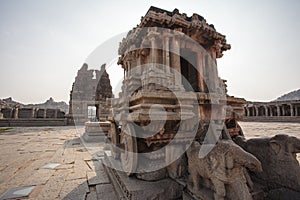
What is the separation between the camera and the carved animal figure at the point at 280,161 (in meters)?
1.92

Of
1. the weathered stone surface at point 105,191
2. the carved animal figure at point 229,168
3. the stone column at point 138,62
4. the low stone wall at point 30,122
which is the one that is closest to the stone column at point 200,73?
the stone column at point 138,62

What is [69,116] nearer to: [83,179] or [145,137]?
[83,179]

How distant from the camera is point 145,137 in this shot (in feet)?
8.36

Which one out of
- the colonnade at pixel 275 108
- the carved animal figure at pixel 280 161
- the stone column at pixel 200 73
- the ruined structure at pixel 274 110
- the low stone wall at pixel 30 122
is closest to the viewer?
the carved animal figure at pixel 280 161

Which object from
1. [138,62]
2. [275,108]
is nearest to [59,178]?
[138,62]

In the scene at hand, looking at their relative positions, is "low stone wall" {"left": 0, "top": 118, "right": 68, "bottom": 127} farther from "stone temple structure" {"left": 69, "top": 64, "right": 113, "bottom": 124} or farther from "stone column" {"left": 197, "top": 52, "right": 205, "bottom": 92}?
"stone column" {"left": 197, "top": 52, "right": 205, "bottom": 92}

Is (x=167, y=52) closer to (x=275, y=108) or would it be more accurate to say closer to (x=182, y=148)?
(x=182, y=148)

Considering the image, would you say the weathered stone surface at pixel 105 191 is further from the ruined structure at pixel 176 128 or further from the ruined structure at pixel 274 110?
the ruined structure at pixel 274 110

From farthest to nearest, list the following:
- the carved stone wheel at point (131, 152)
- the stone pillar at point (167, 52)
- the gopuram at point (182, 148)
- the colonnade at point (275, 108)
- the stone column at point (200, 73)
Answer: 1. the colonnade at point (275, 108)
2. the stone column at point (200, 73)
3. the stone pillar at point (167, 52)
4. the carved stone wheel at point (131, 152)
5. the gopuram at point (182, 148)

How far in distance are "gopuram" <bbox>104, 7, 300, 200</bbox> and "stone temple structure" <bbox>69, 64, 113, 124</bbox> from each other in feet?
65.2

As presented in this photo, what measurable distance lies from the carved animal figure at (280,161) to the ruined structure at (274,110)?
2641cm

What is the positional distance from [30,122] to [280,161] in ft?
80.6

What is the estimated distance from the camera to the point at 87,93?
27.1 m

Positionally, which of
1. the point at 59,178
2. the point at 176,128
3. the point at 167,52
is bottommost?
the point at 59,178
